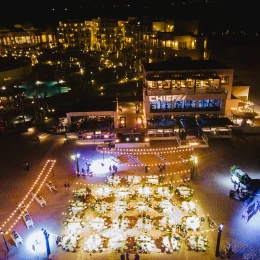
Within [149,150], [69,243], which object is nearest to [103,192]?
[69,243]

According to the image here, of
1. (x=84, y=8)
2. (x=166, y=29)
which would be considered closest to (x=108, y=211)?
(x=166, y=29)

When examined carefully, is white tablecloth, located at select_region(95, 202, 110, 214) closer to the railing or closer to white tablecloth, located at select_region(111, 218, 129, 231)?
white tablecloth, located at select_region(111, 218, 129, 231)

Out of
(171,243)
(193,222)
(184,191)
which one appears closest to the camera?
(171,243)

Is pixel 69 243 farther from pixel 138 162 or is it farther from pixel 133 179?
pixel 138 162

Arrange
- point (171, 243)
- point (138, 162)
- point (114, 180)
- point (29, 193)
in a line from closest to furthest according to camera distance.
Result: point (171, 243) → point (29, 193) → point (114, 180) → point (138, 162)

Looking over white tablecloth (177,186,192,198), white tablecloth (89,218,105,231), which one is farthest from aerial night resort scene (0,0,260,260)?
white tablecloth (177,186,192,198)

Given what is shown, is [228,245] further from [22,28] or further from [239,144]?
[22,28]
